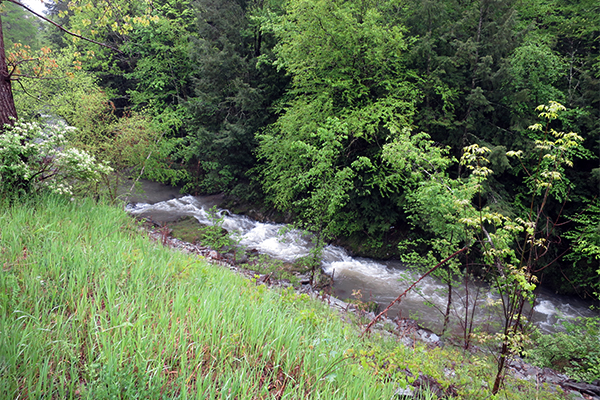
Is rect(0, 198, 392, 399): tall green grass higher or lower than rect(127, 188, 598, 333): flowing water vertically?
higher

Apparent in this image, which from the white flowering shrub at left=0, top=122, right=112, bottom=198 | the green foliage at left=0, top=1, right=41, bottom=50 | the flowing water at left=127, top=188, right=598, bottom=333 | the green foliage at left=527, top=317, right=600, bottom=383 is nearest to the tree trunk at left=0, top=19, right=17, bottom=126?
the white flowering shrub at left=0, top=122, right=112, bottom=198

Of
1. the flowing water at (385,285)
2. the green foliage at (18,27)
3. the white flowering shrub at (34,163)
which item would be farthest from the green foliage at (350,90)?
the green foliage at (18,27)

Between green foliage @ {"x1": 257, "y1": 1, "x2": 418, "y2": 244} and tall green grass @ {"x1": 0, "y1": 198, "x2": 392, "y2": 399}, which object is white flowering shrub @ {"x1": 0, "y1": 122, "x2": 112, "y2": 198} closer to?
tall green grass @ {"x1": 0, "y1": 198, "x2": 392, "y2": 399}

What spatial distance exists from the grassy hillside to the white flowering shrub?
1.49m

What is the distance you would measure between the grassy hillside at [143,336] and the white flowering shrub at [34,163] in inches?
58.8

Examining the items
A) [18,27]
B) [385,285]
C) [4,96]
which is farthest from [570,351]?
[18,27]

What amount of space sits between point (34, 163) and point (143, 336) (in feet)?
15.3

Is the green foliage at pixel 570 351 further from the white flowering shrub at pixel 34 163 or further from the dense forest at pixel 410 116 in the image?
the white flowering shrub at pixel 34 163

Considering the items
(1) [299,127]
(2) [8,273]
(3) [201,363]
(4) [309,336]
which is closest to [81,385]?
(3) [201,363]

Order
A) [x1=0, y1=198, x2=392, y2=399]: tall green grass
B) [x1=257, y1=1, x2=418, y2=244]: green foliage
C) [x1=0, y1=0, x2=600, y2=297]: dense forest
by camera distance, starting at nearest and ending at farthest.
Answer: [x1=0, y1=198, x2=392, y2=399]: tall green grass < [x1=0, y1=0, x2=600, y2=297]: dense forest < [x1=257, y1=1, x2=418, y2=244]: green foliage

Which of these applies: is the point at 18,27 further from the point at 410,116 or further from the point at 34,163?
the point at 410,116

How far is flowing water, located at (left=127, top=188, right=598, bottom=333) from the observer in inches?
328

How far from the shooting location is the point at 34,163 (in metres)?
4.79

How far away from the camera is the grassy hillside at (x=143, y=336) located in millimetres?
1576
